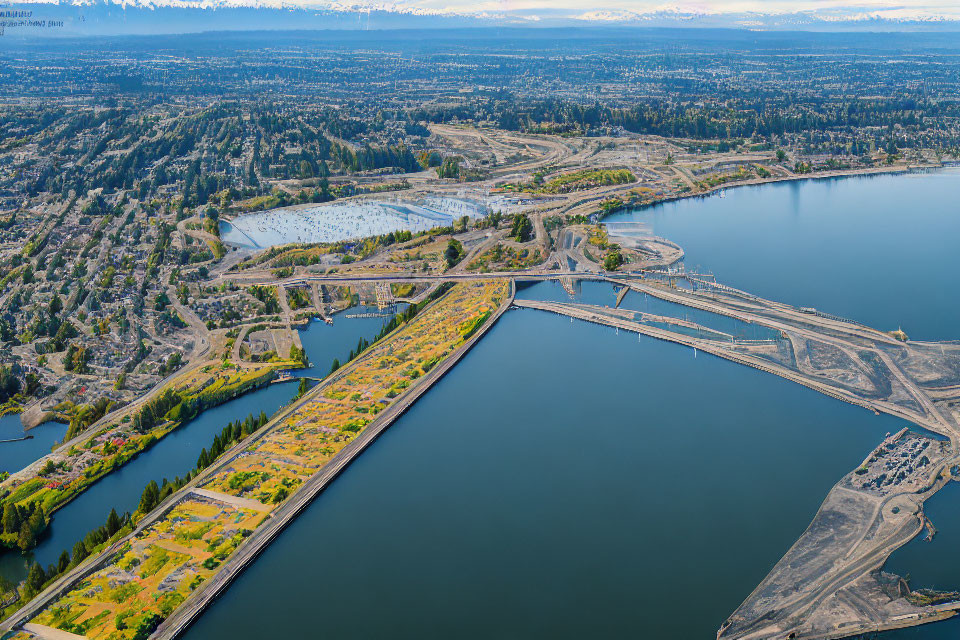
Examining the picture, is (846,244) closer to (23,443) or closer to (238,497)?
Result: (238,497)

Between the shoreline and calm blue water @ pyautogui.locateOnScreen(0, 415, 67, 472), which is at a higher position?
the shoreline

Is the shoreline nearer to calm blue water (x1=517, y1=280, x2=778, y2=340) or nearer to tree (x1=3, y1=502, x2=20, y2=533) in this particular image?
calm blue water (x1=517, y1=280, x2=778, y2=340)

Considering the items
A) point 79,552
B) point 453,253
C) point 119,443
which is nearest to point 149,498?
point 79,552

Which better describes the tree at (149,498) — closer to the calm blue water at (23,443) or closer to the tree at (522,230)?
the calm blue water at (23,443)

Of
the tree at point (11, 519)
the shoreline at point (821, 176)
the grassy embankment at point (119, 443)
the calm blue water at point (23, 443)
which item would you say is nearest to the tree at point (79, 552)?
the grassy embankment at point (119, 443)

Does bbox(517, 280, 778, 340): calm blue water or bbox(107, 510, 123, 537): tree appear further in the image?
bbox(517, 280, 778, 340): calm blue water

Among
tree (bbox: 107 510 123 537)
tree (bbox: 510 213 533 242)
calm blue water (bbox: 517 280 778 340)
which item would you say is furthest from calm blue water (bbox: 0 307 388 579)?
tree (bbox: 510 213 533 242)

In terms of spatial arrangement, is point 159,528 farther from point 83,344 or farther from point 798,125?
point 798,125
